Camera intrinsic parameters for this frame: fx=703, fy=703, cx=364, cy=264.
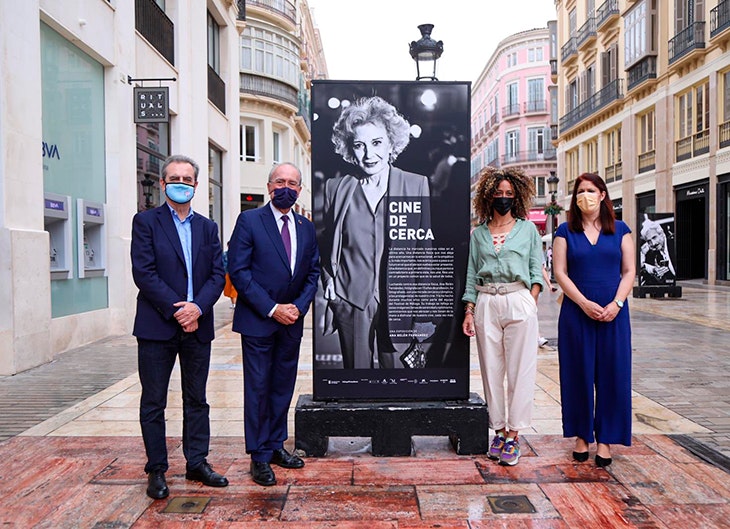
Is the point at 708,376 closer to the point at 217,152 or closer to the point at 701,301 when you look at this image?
the point at 701,301

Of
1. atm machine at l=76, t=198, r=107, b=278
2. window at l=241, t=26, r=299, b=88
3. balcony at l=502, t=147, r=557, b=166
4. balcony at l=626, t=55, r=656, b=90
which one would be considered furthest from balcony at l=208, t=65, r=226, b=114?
balcony at l=502, t=147, r=557, b=166

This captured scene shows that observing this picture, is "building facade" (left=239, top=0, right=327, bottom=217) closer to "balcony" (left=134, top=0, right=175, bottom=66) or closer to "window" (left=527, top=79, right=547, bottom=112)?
"balcony" (left=134, top=0, right=175, bottom=66)

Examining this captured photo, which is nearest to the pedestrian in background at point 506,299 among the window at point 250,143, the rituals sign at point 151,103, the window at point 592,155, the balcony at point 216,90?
the rituals sign at point 151,103

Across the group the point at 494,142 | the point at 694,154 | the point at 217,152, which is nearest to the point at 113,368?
the point at 217,152

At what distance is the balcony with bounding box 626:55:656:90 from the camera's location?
28594mm

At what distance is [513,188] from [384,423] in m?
1.83

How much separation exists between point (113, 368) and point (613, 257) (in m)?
6.14

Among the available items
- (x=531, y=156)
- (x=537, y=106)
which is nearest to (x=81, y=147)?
(x=531, y=156)

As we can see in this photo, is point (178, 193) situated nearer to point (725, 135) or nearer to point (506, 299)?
point (506, 299)

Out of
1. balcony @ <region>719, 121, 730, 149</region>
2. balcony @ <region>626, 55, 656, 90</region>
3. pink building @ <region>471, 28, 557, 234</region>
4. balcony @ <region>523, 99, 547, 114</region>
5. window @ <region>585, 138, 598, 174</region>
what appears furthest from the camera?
balcony @ <region>523, 99, 547, 114</region>

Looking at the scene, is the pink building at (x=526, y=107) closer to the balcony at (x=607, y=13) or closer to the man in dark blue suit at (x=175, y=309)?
the balcony at (x=607, y=13)

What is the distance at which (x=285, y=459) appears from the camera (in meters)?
4.62

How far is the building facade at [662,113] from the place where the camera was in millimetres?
23703

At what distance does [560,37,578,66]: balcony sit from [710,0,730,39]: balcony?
15.3m
